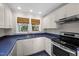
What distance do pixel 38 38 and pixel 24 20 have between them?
1202mm

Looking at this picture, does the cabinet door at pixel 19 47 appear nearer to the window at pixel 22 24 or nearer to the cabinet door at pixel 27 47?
the cabinet door at pixel 27 47

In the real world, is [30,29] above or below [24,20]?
below

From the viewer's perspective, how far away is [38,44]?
9.64 feet

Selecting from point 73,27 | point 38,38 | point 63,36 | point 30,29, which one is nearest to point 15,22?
point 30,29

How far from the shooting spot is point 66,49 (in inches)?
58.3

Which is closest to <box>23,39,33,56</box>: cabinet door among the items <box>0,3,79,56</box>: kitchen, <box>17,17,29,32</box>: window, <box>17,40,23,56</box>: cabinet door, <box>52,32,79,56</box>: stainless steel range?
<box>0,3,79,56</box>: kitchen

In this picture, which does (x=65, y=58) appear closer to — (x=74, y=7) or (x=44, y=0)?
(x=44, y=0)

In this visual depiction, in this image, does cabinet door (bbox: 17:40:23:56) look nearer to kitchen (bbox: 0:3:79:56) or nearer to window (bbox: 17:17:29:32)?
kitchen (bbox: 0:3:79:56)

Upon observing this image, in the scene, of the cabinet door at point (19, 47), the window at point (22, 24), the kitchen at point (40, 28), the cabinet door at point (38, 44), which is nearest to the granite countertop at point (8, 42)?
the kitchen at point (40, 28)

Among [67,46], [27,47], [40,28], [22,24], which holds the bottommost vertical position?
[27,47]

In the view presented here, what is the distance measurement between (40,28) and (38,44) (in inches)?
40.0

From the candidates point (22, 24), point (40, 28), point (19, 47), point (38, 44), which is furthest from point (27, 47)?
point (40, 28)

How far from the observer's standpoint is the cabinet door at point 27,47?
2.54 m

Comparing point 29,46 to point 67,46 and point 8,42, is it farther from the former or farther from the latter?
point 67,46
